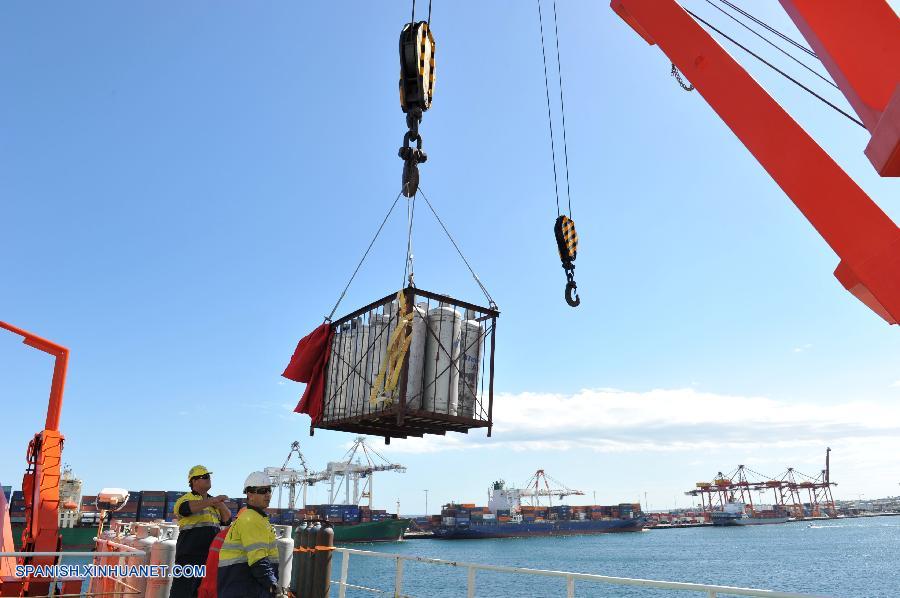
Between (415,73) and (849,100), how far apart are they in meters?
4.52

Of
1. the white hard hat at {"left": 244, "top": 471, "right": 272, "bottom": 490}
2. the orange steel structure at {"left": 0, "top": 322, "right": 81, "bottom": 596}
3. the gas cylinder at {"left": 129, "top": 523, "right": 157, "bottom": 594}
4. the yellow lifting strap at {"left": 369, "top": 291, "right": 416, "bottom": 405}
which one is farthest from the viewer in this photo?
the orange steel structure at {"left": 0, "top": 322, "right": 81, "bottom": 596}

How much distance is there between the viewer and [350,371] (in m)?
11.1

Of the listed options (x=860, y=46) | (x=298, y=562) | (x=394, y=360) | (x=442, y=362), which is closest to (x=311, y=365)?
(x=394, y=360)

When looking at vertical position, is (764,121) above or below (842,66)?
above

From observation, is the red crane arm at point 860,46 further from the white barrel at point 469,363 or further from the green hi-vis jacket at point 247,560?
the white barrel at point 469,363

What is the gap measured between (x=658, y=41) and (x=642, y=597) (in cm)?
4775

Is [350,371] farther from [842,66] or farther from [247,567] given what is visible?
[842,66]

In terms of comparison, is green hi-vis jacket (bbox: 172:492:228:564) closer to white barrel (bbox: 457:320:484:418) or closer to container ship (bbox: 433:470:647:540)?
white barrel (bbox: 457:320:484:418)

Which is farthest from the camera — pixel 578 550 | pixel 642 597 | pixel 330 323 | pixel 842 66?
pixel 578 550

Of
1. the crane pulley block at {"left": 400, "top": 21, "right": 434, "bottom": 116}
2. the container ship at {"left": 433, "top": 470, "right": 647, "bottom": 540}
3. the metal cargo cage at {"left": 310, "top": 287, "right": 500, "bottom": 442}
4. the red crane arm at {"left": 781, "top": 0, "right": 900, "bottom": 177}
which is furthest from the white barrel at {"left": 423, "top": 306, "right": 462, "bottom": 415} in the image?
the container ship at {"left": 433, "top": 470, "right": 647, "bottom": 540}

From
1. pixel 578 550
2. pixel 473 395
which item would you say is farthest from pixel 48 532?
pixel 578 550

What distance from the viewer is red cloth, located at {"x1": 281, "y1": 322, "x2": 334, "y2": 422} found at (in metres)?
11.6

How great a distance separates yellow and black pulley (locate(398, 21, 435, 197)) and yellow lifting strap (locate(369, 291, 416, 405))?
3140 millimetres

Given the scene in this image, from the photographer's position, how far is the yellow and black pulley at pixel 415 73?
24.1 ft
